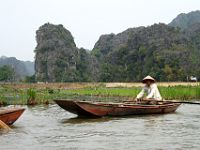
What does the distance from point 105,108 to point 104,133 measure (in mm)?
2796

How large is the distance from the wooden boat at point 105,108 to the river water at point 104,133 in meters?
0.23

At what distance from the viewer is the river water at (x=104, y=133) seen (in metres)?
8.20

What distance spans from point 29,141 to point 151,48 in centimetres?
3104

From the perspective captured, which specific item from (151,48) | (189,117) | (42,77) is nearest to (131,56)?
(151,48)

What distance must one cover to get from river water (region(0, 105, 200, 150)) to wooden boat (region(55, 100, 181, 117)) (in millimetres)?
233

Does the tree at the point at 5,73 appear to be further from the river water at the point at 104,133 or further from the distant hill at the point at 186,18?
the distant hill at the point at 186,18

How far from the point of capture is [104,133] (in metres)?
9.67

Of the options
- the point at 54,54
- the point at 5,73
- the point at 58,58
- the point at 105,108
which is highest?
the point at 54,54

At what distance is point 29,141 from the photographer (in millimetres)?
8727

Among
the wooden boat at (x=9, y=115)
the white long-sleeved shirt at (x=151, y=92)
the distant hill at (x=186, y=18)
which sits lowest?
the wooden boat at (x=9, y=115)

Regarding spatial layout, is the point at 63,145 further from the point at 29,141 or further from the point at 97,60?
the point at 97,60

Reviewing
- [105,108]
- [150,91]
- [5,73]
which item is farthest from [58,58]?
[105,108]

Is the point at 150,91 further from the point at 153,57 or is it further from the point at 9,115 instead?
the point at 153,57

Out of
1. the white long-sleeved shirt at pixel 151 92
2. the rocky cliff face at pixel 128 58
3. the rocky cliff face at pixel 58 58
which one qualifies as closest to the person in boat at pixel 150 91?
the white long-sleeved shirt at pixel 151 92
